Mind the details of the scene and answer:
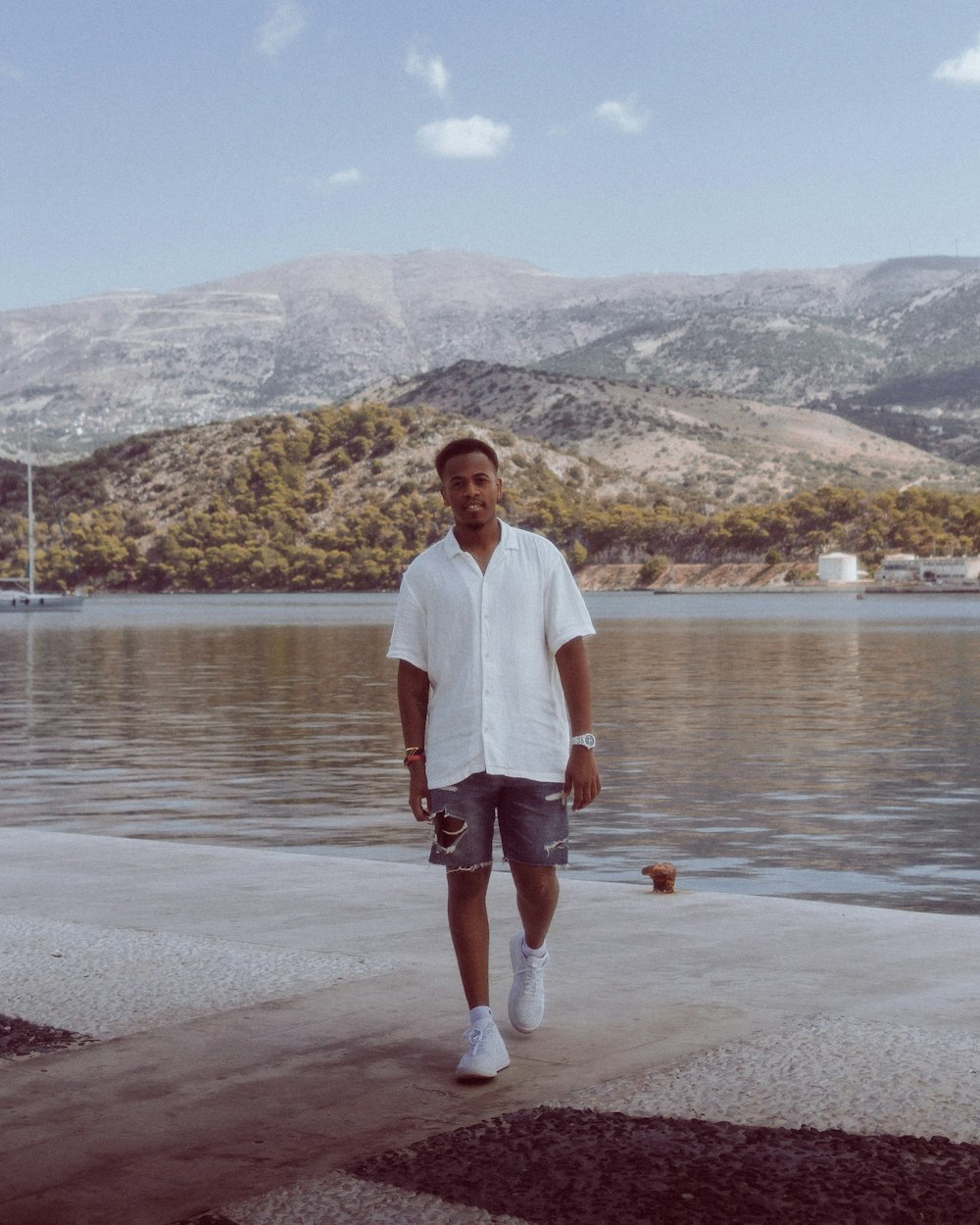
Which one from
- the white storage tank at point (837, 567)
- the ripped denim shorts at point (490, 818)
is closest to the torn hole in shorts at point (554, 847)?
the ripped denim shorts at point (490, 818)

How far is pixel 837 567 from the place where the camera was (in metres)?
165

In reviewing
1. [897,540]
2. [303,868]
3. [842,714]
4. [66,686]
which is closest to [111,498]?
[897,540]

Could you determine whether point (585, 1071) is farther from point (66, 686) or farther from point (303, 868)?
point (66, 686)

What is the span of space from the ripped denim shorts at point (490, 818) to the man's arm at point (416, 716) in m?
0.05

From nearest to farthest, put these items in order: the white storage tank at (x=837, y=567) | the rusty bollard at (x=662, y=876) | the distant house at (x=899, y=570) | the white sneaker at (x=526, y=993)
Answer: the white sneaker at (x=526, y=993), the rusty bollard at (x=662, y=876), the white storage tank at (x=837, y=567), the distant house at (x=899, y=570)

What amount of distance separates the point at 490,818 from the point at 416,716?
15.0 inches

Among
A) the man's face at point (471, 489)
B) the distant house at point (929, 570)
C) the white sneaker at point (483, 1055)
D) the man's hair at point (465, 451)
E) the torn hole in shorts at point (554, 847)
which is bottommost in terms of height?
the distant house at point (929, 570)

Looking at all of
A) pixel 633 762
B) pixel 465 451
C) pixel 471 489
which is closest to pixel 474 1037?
pixel 471 489

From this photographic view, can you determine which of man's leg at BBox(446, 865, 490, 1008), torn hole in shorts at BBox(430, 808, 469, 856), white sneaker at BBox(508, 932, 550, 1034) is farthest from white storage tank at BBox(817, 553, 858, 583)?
torn hole in shorts at BBox(430, 808, 469, 856)

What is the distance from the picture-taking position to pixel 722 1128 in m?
4.56

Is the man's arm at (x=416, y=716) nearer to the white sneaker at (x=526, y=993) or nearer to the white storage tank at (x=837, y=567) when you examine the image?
the white sneaker at (x=526, y=993)

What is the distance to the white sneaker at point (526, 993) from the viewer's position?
5.59 meters

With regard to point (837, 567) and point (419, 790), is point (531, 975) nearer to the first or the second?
point (419, 790)

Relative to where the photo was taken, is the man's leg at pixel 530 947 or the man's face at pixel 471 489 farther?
the man's leg at pixel 530 947
